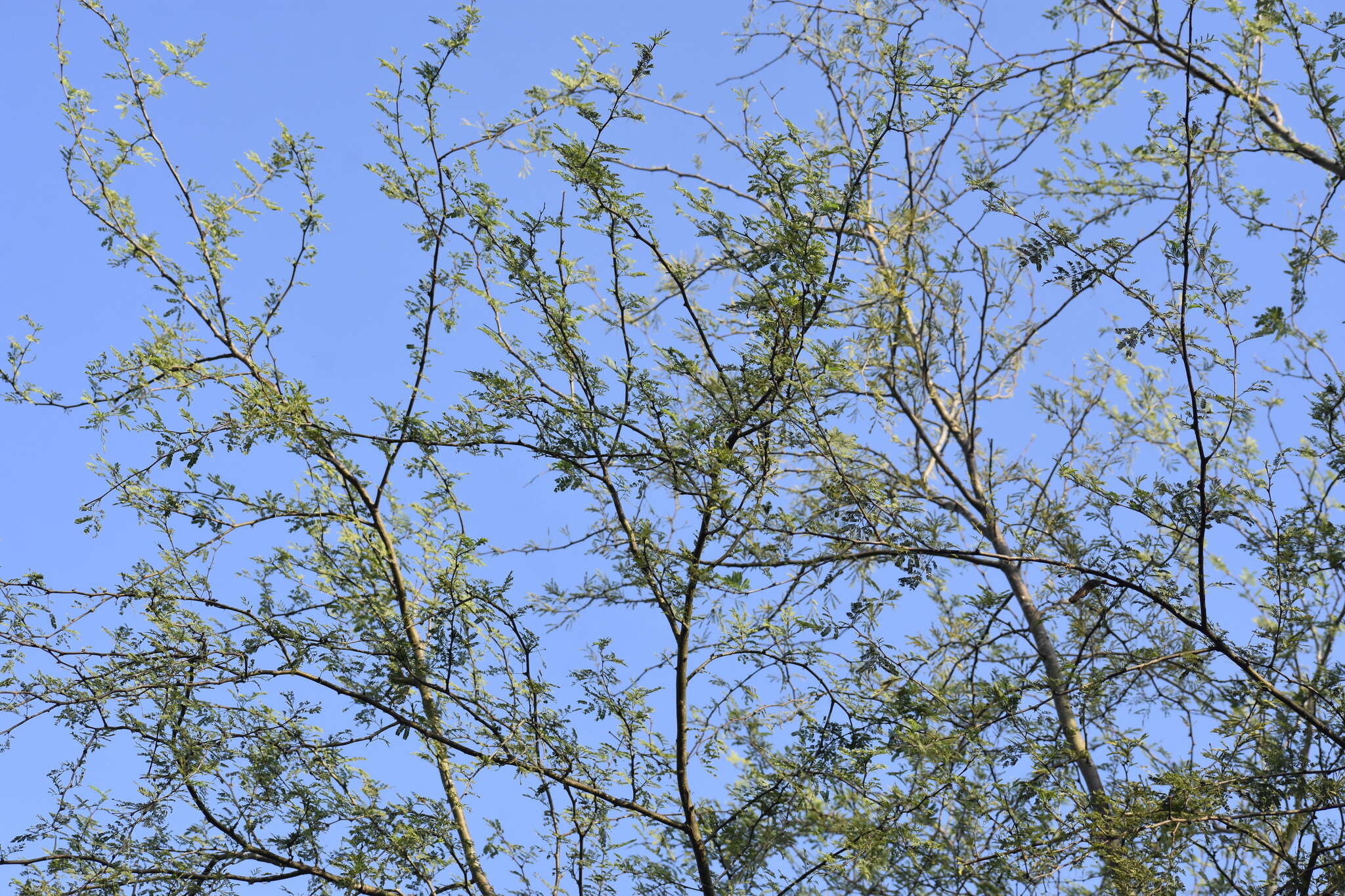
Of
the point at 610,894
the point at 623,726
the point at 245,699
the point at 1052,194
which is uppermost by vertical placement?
the point at 1052,194

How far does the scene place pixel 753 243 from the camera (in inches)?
119

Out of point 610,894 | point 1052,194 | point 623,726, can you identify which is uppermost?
point 1052,194

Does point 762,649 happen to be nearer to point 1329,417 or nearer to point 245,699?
point 245,699

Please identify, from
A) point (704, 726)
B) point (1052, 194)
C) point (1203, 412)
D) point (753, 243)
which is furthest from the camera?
point (1052, 194)

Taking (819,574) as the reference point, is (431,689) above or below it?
below

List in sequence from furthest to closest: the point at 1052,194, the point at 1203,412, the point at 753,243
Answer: the point at 1052,194 → the point at 1203,412 → the point at 753,243

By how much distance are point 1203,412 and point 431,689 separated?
7.77 ft

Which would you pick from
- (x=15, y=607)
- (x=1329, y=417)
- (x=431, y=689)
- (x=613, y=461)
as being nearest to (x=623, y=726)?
(x=431, y=689)

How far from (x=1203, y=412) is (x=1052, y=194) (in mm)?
2286

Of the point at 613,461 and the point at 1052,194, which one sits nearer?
the point at 613,461

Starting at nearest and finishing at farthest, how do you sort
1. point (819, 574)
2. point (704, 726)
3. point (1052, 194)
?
1. point (704, 726)
2. point (819, 574)
3. point (1052, 194)

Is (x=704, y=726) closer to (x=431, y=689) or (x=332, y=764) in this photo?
(x=431, y=689)

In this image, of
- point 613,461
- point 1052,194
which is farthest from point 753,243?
point 1052,194

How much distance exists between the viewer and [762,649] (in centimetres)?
346
